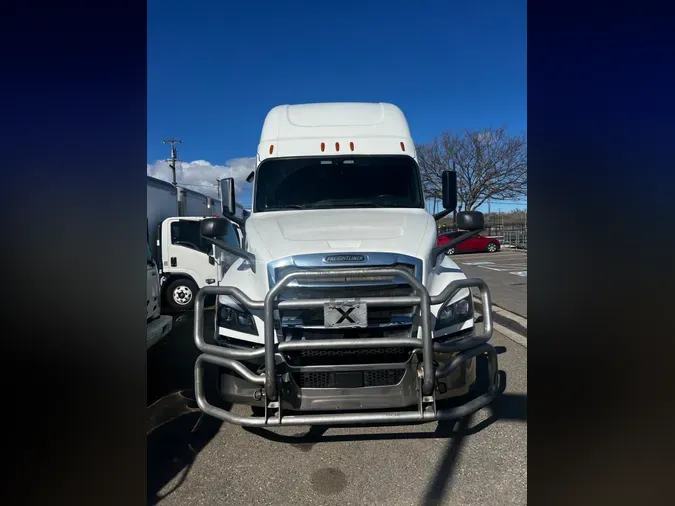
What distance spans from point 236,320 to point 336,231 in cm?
103

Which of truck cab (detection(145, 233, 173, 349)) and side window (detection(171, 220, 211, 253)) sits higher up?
side window (detection(171, 220, 211, 253))

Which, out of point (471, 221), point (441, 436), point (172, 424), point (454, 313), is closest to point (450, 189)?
point (471, 221)

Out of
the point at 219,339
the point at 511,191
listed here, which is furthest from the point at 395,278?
the point at 511,191

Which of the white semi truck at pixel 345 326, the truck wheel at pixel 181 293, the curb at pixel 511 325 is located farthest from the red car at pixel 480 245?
the white semi truck at pixel 345 326

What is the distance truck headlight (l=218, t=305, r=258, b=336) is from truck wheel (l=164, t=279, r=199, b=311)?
5.39 metres

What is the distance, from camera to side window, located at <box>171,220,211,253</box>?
25.7 feet

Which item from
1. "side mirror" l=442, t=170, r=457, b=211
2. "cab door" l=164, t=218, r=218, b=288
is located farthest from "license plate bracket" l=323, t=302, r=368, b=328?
"cab door" l=164, t=218, r=218, b=288

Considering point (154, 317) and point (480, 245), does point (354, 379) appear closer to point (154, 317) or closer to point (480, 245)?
point (154, 317)

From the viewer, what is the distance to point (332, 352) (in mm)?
2656

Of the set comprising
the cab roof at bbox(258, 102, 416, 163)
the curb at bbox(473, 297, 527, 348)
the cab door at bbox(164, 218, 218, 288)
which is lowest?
the curb at bbox(473, 297, 527, 348)

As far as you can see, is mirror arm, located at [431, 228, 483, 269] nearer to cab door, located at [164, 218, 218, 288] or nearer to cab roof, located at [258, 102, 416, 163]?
cab roof, located at [258, 102, 416, 163]

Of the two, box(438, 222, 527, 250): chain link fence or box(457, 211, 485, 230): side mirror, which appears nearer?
box(457, 211, 485, 230): side mirror
